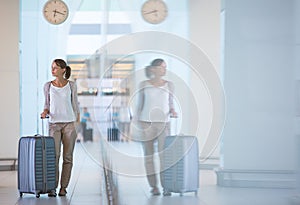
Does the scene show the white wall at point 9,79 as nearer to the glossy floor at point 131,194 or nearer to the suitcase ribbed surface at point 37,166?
the glossy floor at point 131,194

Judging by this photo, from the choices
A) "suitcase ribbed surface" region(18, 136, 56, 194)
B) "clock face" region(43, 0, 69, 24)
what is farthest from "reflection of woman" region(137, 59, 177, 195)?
"clock face" region(43, 0, 69, 24)

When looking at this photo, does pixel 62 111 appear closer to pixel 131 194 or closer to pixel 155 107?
pixel 131 194

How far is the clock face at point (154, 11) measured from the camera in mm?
3018

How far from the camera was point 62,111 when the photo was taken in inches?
212

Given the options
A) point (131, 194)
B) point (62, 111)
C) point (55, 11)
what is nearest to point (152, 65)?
point (131, 194)

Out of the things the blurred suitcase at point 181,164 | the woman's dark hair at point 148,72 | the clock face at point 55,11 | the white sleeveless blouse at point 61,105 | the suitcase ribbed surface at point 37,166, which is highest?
the clock face at point 55,11

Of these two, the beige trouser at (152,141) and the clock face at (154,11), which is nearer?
the clock face at (154,11)

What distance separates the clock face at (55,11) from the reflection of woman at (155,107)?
6086 mm

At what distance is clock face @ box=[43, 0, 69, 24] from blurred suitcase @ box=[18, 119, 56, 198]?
4.12 metres

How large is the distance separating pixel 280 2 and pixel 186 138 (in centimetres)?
131

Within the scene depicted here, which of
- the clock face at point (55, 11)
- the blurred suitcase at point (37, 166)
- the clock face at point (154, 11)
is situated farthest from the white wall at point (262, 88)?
the clock face at point (55, 11)

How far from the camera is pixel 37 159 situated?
5.50 meters

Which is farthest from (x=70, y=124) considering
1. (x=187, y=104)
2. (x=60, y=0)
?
(x=60, y=0)

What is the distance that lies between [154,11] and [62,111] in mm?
2316
